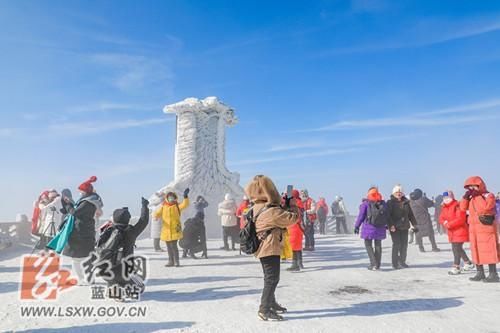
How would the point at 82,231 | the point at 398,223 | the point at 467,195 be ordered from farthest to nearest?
the point at 398,223 → the point at 467,195 → the point at 82,231

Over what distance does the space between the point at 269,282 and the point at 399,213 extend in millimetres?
4565

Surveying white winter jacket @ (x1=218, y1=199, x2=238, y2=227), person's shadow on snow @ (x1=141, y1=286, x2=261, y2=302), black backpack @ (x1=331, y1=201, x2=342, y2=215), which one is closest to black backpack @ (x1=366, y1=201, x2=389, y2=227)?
person's shadow on snow @ (x1=141, y1=286, x2=261, y2=302)

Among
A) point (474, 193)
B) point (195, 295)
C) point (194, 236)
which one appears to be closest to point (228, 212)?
point (194, 236)

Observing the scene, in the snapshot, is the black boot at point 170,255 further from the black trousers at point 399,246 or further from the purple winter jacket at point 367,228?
the black trousers at point 399,246

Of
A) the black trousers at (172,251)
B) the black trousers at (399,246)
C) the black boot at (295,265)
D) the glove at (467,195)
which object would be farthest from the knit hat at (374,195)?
the black trousers at (172,251)

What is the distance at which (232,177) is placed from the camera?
16.8m

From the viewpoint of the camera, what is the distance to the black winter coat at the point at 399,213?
757 cm

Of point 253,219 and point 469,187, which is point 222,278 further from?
point 469,187

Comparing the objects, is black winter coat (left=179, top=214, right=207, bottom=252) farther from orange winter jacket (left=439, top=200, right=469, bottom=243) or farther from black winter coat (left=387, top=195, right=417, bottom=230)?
orange winter jacket (left=439, top=200, right=469, bottom=243)

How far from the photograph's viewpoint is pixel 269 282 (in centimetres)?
409

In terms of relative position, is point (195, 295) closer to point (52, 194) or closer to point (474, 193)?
point (474, 193)

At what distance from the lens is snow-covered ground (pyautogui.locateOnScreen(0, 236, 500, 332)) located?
386cm

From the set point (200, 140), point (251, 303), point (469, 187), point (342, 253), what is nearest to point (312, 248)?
point (342, 253)

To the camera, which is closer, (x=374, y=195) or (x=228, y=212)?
(x=374, y=195)
